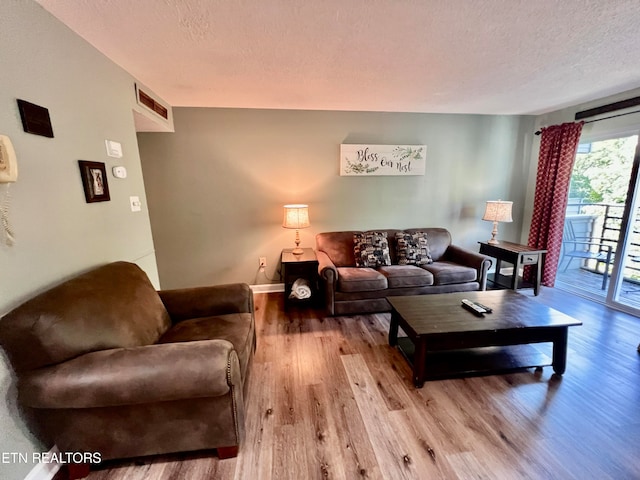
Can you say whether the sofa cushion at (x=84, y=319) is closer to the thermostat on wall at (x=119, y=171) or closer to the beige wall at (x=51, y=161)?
the beige wall at (x=51, y=161)

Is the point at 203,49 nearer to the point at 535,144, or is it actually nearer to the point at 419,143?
the point at 419,143

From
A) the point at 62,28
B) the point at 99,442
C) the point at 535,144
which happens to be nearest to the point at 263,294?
the point at 99,442

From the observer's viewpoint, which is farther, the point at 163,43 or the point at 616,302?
the point at 616,302

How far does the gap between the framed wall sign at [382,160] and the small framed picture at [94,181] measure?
244 centimetres

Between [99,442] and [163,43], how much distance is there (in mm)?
2282

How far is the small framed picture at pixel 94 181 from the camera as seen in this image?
1635 mm

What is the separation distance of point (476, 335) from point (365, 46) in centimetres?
211

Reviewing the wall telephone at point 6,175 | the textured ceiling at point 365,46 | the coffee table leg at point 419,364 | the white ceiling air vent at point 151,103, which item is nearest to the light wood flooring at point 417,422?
the coffee table leg at point 419,364

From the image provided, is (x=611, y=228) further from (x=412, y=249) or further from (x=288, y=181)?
(x=288, y=181)

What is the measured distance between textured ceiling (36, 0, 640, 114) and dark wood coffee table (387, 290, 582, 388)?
1.88 meters

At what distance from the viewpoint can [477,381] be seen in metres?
1.92

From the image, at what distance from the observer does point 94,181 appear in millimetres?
1710

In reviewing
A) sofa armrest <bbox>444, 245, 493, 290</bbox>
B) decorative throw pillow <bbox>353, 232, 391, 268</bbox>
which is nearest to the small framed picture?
decorative throw pillow <bbox>353, 232, 391, 268</bbox>

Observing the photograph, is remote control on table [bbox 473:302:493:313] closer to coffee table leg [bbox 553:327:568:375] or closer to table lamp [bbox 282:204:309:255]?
coffee table leg [bbox 553:327:568:375]
